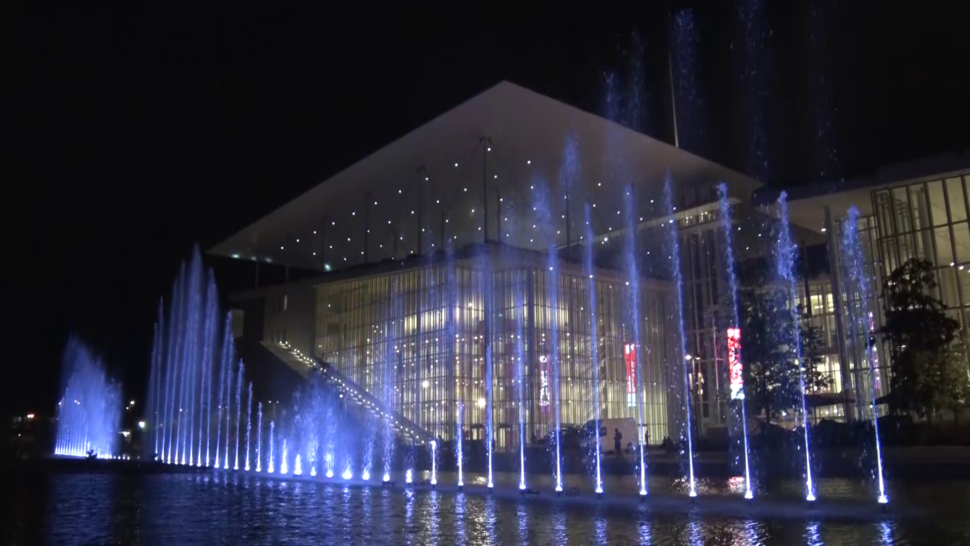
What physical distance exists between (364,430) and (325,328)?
45.4ft

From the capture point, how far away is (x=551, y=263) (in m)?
38.2

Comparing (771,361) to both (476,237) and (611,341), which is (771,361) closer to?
(611,341)

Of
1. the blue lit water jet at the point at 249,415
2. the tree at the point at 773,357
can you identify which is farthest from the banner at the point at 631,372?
the blue lit water jet at the point at 249,415

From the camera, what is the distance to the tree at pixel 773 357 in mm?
27922

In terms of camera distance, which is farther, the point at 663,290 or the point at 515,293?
the point at 663,290

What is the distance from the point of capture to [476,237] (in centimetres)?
4666

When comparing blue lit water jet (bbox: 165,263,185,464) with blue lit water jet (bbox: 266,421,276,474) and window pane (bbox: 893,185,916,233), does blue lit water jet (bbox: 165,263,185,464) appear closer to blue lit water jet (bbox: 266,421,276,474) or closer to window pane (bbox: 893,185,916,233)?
blue lit water jet (bbox: 266,421,276,474)

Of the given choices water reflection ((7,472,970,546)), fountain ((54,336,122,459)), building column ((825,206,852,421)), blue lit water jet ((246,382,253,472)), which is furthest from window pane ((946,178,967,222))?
fountain ((54,336,122,459))

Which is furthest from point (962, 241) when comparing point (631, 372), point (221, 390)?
point (221, 390)

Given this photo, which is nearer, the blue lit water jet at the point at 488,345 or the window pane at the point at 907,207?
the window pane at the point at 907,207

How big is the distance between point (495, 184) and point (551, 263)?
4899 millimetres

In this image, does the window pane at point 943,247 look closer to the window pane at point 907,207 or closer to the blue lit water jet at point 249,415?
the window pane at point 907,207

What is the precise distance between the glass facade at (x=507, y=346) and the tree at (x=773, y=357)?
10556 mm

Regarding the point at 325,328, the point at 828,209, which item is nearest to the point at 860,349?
the point at 828,209
